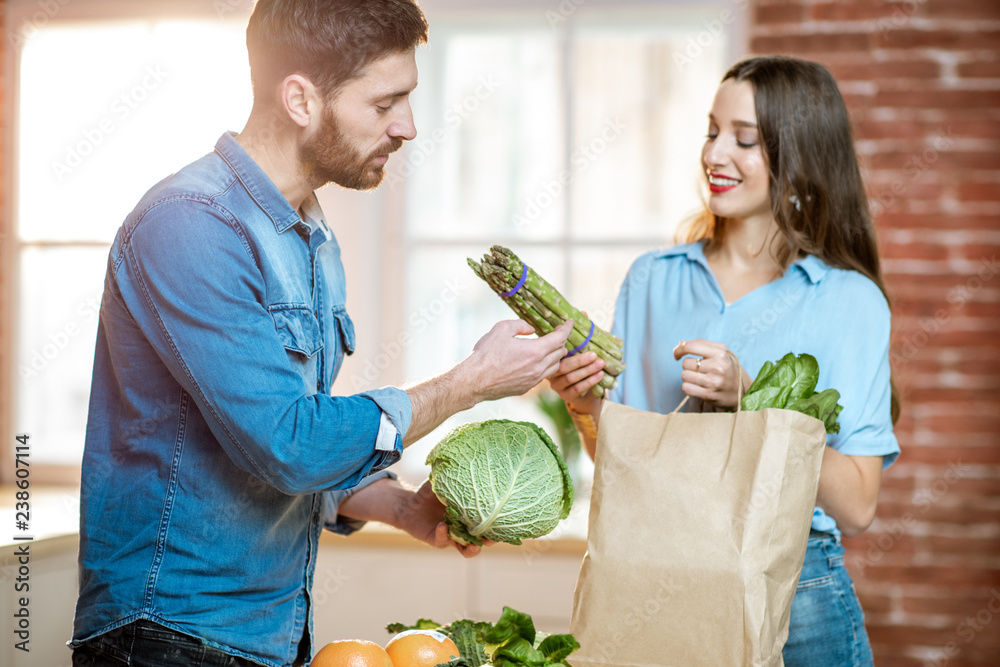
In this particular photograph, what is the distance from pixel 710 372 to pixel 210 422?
0.92 m

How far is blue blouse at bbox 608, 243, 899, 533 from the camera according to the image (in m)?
1.78

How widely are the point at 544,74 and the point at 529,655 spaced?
3.03 meters

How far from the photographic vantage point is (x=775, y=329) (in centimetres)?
184

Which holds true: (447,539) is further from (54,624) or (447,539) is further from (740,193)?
(54,624)

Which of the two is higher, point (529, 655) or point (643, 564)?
point (643, 564)

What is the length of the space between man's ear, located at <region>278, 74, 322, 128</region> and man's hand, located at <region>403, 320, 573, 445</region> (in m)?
0.49

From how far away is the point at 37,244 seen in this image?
4000 mm

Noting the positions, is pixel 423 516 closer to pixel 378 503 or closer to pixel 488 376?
pixel 378 503

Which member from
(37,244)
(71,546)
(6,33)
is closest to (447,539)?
(71,546)

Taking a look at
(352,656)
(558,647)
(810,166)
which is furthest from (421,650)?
(810,166)

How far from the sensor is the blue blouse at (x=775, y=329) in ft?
5.84

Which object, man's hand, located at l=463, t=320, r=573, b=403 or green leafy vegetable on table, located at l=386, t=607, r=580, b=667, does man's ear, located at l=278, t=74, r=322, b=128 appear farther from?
green leafy vegetable on table, located at l=386, t=607, r=580, b=667

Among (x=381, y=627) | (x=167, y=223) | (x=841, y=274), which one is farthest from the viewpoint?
(x=381, y=627)

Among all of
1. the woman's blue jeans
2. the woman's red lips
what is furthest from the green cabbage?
the woman's red lips
